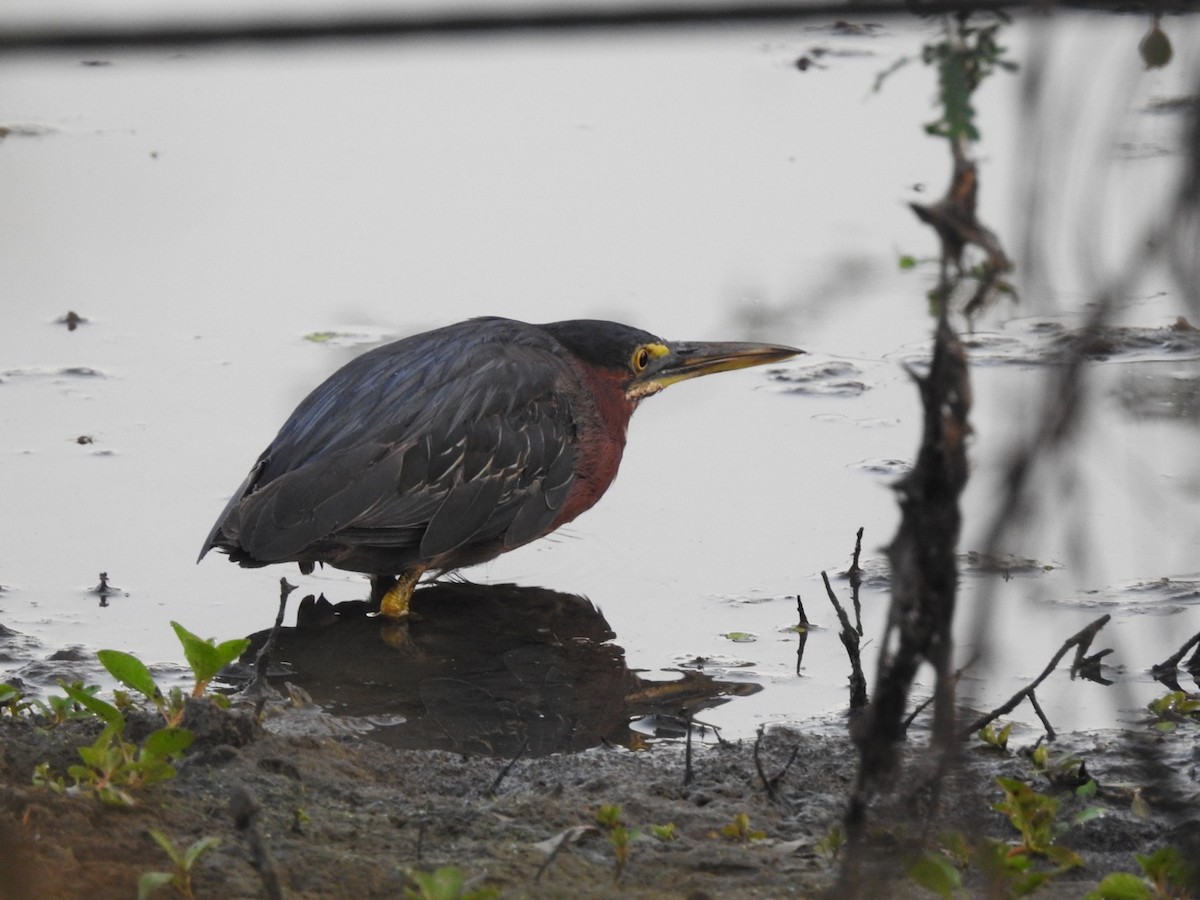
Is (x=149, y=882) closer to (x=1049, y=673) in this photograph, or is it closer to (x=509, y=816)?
(x=509, y=816)

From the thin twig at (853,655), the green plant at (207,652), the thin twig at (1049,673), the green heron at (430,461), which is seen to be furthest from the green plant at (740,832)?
the green heron at (430,461)

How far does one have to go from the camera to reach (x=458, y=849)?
136 inches

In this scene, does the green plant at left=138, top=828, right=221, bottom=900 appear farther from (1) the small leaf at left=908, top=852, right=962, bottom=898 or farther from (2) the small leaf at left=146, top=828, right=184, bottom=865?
(1) the small leaf at left=908, top=852, right=962, bottom=898

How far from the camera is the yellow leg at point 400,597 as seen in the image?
600 centimetres

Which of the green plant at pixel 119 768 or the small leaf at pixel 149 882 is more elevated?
the green plant at pixel 119 768

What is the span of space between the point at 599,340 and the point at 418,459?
1192mm

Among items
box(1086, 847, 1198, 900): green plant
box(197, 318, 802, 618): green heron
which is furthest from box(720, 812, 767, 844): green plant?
box(197, 318, 802, 618): green heron

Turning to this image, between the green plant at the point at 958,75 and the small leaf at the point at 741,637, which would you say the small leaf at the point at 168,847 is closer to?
the green plant at the point at 958,75

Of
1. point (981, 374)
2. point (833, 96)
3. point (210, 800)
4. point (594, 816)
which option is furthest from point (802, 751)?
point (833, 96)

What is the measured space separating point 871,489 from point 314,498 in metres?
2.42

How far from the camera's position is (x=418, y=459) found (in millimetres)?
5957

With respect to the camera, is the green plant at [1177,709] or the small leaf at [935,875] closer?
the small leaf at [935,875]

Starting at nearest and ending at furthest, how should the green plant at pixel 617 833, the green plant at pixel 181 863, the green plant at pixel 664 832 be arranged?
the green plant at pixel 181 863 → the green plant at pixel 617 833 → the green plant at pixel 664 832

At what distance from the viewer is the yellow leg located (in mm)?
6000
